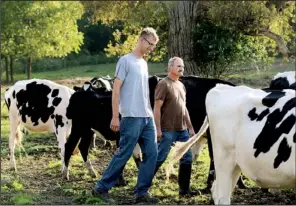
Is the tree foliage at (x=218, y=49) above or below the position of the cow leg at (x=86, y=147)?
above

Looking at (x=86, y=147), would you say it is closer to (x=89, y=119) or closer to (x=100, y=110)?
(x=89, y=119)

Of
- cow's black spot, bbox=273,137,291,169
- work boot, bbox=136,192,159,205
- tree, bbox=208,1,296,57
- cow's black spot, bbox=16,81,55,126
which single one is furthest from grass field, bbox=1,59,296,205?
tree, bbox=208,1,296,57

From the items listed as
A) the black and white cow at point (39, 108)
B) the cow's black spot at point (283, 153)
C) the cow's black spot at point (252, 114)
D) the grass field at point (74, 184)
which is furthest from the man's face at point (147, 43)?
the black and white cow at point (39, 108)

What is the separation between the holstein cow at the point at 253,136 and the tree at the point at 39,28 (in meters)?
23.7

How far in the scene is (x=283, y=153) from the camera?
5320 millimetres

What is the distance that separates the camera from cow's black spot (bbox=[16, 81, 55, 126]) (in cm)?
1103

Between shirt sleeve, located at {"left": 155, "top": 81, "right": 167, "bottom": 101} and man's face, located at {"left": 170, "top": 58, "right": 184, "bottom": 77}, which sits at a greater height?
man's face, located at {"left": 170, "top": 58, "right": 184, "bottom": 77}

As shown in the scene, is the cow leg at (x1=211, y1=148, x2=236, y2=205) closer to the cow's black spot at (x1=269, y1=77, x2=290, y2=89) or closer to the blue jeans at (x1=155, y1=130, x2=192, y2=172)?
the blue jeans at (x1=155, y1=130, x2=192, y2=172)

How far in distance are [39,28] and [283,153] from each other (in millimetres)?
26132

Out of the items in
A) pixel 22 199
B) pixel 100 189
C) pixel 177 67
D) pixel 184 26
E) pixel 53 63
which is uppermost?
pixel 184 26

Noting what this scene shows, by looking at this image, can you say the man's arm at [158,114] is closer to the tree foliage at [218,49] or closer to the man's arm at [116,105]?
the man's arm at [116,105]

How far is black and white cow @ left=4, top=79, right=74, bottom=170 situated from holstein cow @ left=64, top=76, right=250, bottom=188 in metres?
0.81

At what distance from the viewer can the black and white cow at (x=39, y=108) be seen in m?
10.8

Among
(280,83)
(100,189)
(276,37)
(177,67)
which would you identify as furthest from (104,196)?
(276,37)
